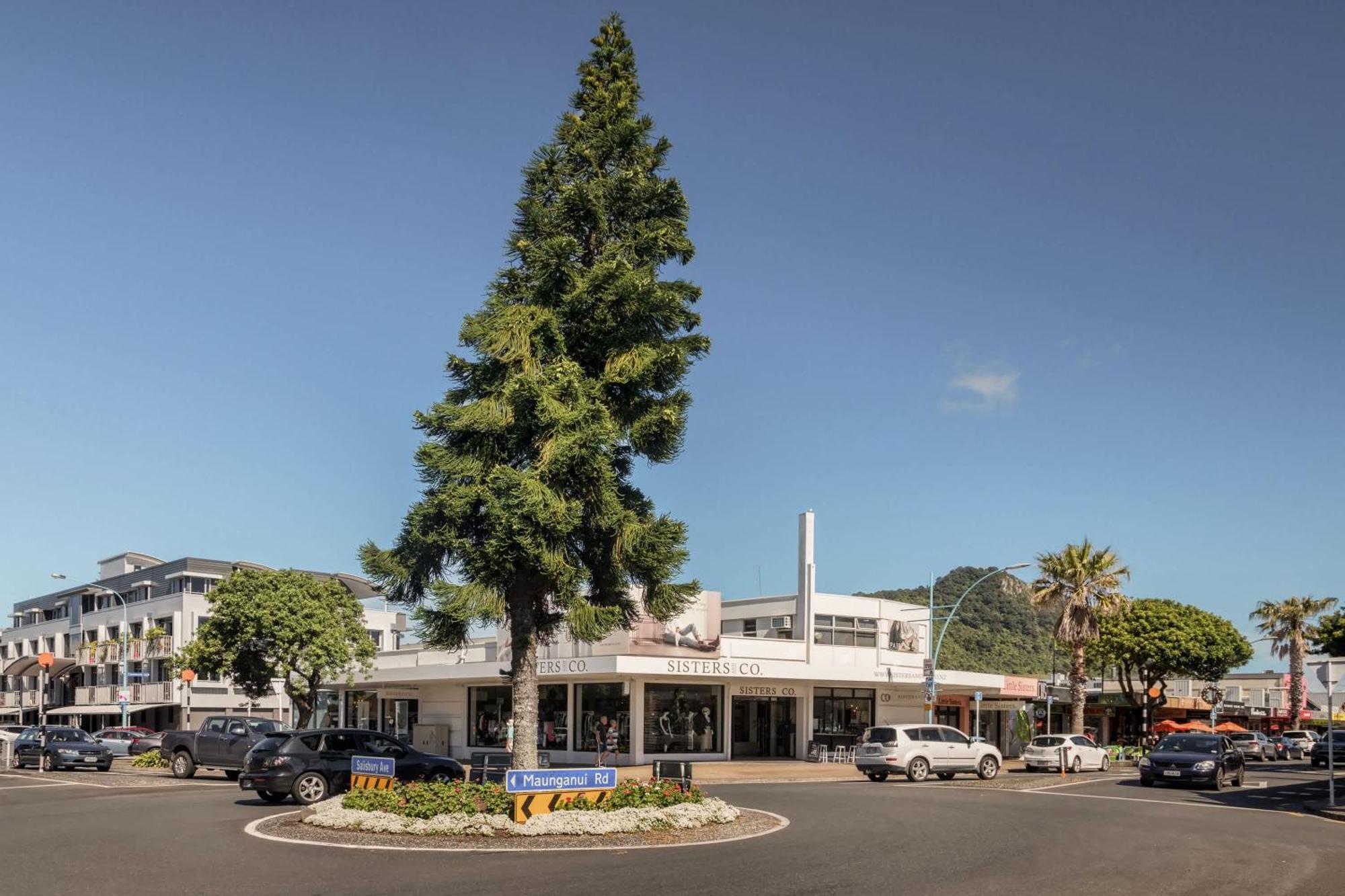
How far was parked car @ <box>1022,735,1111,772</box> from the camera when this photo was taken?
4075 cm

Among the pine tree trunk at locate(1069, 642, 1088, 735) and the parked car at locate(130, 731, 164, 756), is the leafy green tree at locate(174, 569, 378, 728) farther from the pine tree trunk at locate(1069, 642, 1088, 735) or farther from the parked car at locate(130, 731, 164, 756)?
the pine tree trunk at locate(1069, 642, 1088, 735)

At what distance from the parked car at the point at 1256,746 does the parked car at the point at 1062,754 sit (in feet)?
62.2

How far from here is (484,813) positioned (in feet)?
59.2

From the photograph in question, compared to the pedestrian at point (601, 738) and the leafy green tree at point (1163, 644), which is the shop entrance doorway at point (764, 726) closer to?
the pedestrian at point (601, 738)

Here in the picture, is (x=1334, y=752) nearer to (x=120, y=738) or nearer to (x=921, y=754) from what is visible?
(x=921, y=754)

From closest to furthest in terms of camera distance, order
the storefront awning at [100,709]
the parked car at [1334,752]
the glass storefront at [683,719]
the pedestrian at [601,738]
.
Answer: the pedestrian at [601,738] < the glass storefront at [683,719] < the parked car at [1334,752] < the storefront awning at [100,709]

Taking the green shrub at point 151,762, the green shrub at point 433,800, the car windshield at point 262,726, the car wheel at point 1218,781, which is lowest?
the green shrub at point 151,762

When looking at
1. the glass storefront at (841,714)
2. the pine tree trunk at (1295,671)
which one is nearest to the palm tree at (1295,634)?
the pine tree trunk at (1295,671)

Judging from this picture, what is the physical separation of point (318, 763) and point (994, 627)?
82828mm

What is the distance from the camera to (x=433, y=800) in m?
18.4


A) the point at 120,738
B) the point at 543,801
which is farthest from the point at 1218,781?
the point at 120,738

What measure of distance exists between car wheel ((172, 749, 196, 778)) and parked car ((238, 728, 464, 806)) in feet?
37.8

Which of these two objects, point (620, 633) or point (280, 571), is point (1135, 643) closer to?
point (620, 633)

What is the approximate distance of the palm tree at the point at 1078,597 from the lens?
5309cm
